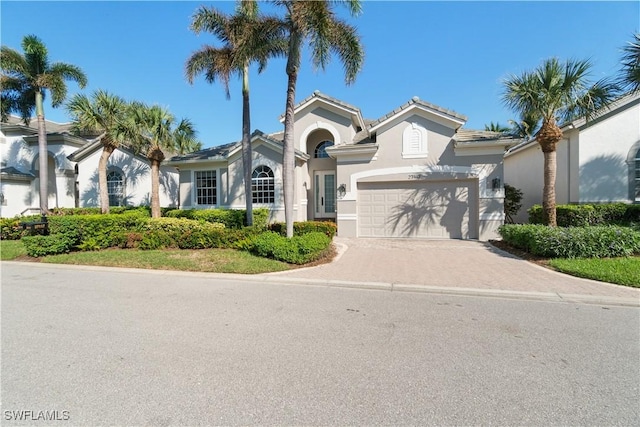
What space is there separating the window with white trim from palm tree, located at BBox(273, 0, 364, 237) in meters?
4.12

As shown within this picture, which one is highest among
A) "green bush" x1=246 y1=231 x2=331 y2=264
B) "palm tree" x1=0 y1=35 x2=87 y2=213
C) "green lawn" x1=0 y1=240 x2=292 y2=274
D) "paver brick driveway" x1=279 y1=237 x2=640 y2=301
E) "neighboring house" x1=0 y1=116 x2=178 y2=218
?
"palm tree" x1=0 y1=35 x2=87 y2=213

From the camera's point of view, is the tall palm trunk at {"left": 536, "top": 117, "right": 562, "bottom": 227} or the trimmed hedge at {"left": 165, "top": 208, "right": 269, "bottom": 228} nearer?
the tall palm trunk at {"left": 536, "top": 117, "right": 562, "bottom": 227}

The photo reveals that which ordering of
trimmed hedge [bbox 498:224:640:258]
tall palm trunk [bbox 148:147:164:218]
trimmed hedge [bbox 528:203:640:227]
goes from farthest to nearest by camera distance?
tall palm trunk [bbox 148:147:164:218], trimmed hedge [bbox 528:203:640:227], trimmed hedge [bbox 498:224:640:258]

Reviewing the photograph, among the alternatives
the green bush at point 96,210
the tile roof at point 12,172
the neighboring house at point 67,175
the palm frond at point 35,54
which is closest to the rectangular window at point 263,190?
the green bush at point 96,210

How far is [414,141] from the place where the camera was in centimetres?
1239

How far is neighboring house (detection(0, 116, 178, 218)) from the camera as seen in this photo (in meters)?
18.0

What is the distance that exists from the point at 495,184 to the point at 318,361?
1172 centimetres

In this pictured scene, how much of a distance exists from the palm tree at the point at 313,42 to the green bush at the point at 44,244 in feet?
26.3

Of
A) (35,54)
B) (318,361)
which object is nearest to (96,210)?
(35,54)

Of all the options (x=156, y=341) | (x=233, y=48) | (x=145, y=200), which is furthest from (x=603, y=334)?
(x=145, y=200)

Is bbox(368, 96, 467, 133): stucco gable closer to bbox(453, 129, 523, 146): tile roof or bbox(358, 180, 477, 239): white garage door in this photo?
bbox(453, 129, 523, 146): tile roof

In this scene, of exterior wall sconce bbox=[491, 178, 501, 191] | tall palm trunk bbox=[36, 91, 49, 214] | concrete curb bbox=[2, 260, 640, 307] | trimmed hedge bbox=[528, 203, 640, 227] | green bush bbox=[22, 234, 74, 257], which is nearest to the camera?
concrete curb bbox=[2, 260, 640, 307]

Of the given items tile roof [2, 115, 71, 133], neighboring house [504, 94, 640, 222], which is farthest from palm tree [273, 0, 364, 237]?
tile roof [2, 115, 71, 133]

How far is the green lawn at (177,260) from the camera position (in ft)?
25.1
